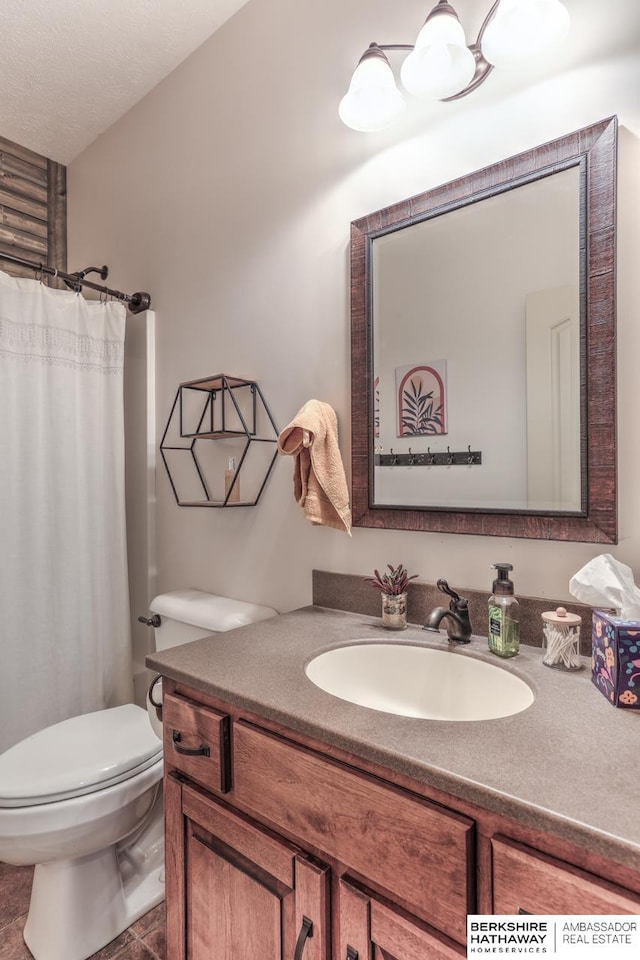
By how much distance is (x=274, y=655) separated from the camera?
1.02 meters

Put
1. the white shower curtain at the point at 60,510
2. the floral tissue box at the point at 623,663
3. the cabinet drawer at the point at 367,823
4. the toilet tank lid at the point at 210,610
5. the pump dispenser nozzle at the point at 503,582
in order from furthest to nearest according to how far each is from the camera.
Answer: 1. the white shower curtain at the point at 60,510
2. the toilet tank lid at the point at 210,610
3. the pump dispenser nozzle at the point at 503,582
4. the floral tissue box at the point at 623,663
5. the cabinet drawer at the point at 367,823

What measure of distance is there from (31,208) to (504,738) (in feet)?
9.04

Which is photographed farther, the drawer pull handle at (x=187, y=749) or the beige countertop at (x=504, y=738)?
the drawer pull handle at (x=187, y=749)

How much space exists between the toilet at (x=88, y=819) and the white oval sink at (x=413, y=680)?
462mm

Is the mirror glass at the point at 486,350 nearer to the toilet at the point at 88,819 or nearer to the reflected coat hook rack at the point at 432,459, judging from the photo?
the reflected coat hook rack at the point at 432,459

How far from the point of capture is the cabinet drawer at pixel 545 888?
20.4 inches

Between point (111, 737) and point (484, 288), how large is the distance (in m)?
1.54

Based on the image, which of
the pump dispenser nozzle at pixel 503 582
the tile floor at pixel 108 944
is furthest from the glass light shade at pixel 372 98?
the tile floor at pixel 108 944

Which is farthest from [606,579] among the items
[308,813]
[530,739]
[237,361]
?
[237,361]

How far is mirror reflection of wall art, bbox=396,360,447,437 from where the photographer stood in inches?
47.0

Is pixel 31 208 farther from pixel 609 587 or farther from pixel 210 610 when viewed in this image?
pixel 609 587

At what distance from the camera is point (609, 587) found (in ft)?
2.82

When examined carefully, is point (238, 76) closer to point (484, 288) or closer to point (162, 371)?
point (162, 371)

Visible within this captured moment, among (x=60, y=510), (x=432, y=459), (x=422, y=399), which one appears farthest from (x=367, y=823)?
(x=60, y=510)
